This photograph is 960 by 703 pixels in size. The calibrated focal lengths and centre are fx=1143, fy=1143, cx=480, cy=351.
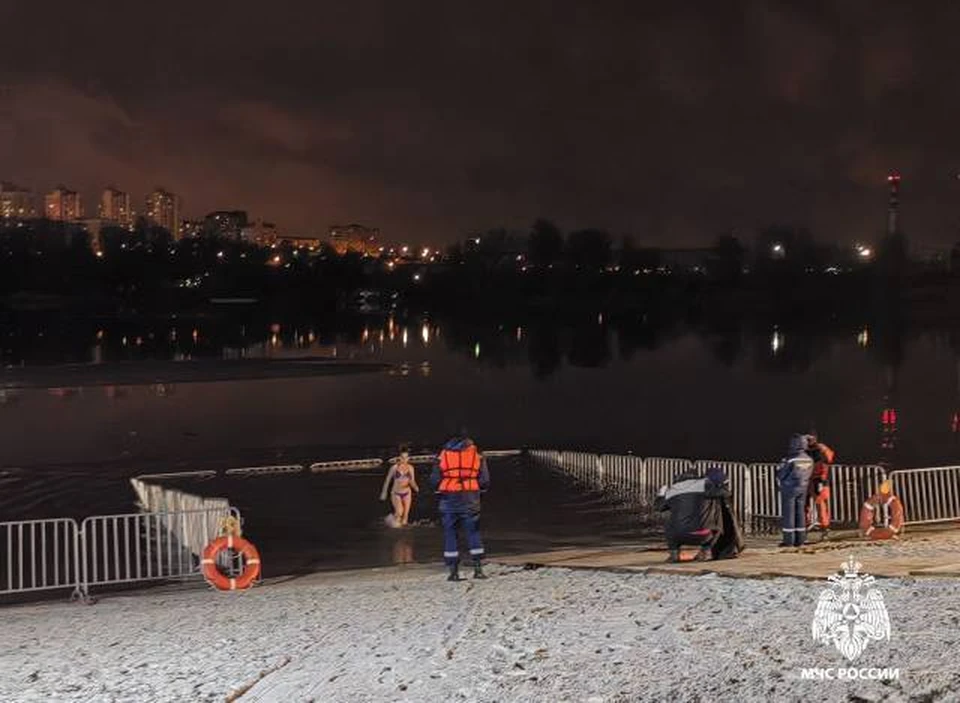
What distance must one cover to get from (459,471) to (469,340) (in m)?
131

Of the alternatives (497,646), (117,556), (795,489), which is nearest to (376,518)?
(117,556)

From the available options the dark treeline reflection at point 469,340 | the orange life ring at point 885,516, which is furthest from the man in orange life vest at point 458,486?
the dark treeline reflection at point 469,340

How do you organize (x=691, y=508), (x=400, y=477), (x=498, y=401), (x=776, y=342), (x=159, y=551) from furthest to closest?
(x=776, y=342) → (x=498, y=401) → (x=400, y=477) → (x=159, y=551) → (x=691, y=508)

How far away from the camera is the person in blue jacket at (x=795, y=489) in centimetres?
1769

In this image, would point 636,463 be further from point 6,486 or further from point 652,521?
point 6,486

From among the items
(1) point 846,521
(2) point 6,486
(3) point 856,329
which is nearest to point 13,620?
(1) point 846,521

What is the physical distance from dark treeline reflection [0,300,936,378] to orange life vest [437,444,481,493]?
75169 mm

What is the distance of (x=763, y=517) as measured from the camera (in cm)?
2406

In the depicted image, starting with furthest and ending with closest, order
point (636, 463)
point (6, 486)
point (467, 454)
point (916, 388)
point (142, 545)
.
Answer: point (916, 388)
point (6, 486)
point (636, 463)
point (142, 545)
point (467, 454)

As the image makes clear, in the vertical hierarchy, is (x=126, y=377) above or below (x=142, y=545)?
above

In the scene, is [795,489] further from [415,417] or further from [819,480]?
[415,417]

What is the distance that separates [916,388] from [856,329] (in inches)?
4056

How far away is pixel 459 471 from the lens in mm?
14766

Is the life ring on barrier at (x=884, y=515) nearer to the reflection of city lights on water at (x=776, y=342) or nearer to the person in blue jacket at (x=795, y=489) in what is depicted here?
the person in blue jacket at (x=795, y=489)
